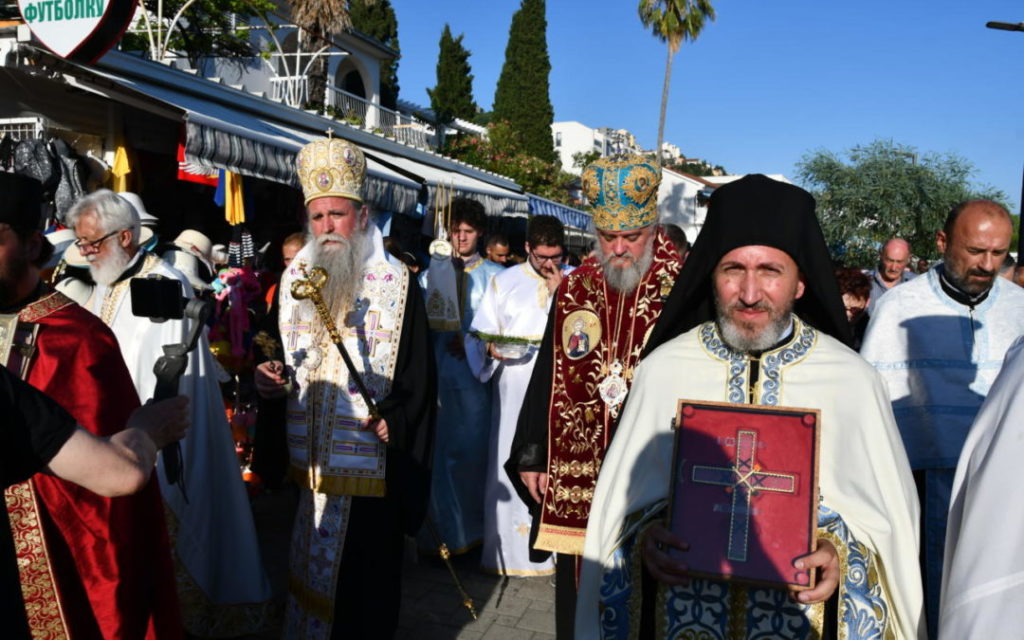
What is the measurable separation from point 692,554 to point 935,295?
2.48 meters

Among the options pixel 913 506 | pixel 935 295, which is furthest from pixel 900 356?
pixel 913 506

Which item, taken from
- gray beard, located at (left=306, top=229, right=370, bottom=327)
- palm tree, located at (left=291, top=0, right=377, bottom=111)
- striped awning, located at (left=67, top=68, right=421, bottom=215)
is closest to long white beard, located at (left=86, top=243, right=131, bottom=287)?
gray beard, located at (left=306, top=229, right=370, bottom=327)

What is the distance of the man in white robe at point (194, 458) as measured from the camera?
4023 mm

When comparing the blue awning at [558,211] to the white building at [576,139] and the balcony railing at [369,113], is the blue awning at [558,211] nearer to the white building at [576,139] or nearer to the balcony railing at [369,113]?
the balcony railing at [369,113]

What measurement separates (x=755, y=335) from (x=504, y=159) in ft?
72.9

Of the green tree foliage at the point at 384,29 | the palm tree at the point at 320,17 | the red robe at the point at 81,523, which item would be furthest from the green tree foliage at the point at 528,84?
the red robe at the point at 81,523

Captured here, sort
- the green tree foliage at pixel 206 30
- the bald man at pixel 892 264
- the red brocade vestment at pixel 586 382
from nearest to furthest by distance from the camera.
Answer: the red brocade vestment at pixel 586 382, the bald man at pixel 892 264, the green tree foliage at pixel 206 30

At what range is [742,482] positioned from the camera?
1.96 metres

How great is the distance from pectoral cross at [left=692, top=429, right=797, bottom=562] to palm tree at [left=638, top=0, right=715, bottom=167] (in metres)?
31.5

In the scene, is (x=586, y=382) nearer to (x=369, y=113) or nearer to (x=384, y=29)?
(x=369, y=113)

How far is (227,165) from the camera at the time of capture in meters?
6.79

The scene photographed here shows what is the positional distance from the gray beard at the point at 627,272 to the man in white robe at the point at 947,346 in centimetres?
122

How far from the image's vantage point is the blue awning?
50.4 feet

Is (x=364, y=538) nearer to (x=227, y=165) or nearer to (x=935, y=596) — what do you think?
(x=935, y=596)
